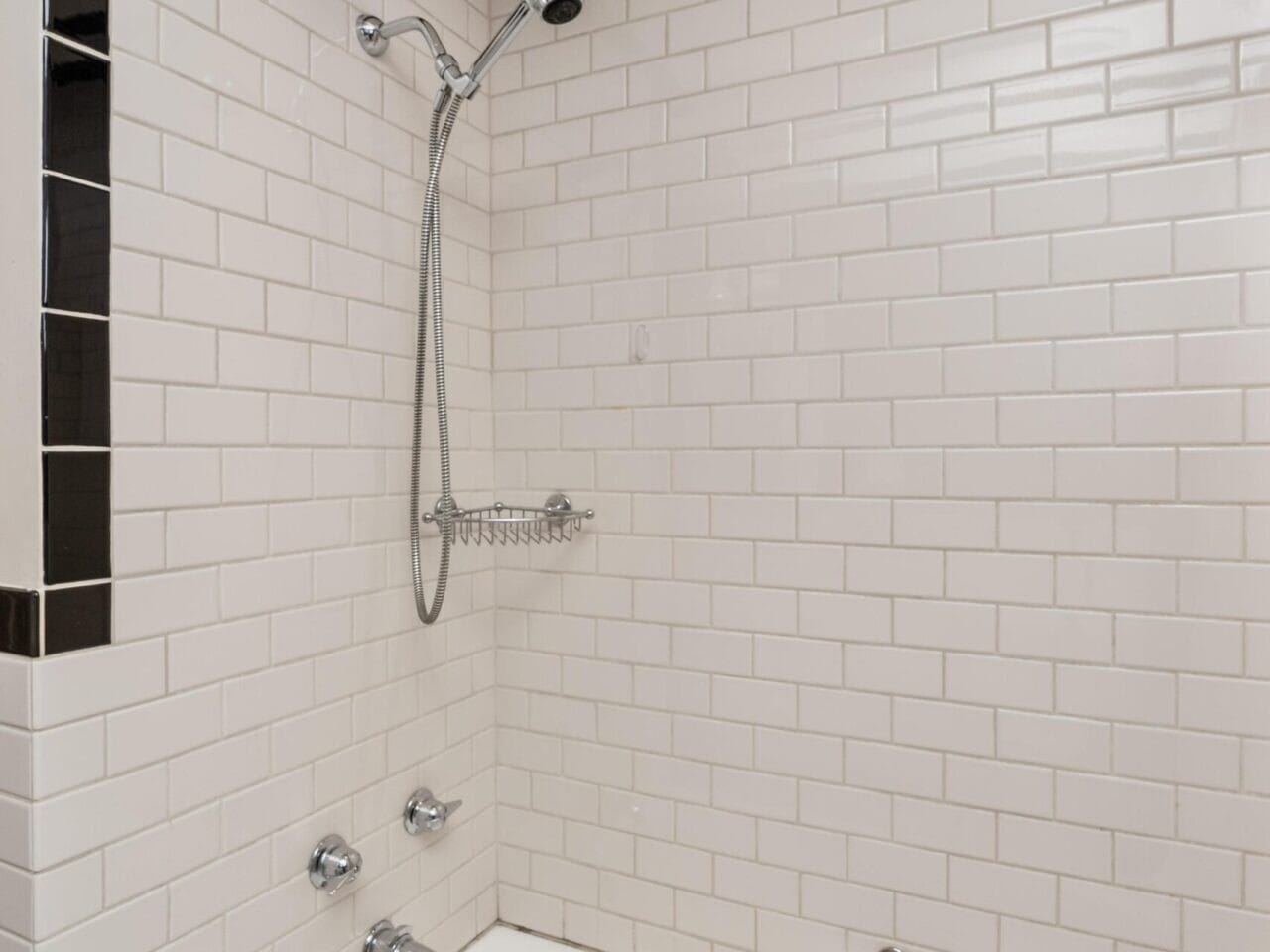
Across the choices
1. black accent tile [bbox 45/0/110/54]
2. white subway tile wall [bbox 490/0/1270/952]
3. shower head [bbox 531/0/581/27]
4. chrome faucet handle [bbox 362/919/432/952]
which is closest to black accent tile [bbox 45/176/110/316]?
black accent tile [bbox 45/0/110/54]

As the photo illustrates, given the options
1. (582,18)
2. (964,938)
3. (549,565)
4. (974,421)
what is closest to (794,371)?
(974,421)

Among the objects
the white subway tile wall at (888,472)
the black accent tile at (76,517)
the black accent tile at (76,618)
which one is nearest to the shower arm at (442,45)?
the white subway tile wall at (888,472)

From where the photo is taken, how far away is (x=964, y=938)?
131 cm

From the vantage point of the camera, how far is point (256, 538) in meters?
1.16

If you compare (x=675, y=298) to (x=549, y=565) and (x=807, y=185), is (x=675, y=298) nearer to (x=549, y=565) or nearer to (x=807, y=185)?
(x=807, y=185)

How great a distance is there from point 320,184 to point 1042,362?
1.24 m

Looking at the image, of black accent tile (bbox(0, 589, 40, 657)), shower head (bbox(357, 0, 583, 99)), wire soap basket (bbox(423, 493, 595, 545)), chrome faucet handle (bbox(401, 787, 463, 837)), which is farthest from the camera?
wire soap basket (bbox(423, 493, 595, 545))

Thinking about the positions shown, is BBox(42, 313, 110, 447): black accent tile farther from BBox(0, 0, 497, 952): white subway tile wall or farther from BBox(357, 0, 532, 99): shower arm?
BBox(357, 0, 532, 99): shower arm

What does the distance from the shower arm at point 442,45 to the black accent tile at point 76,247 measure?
0.62m

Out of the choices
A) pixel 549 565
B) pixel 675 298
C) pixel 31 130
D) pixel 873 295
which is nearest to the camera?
pixel 31 130

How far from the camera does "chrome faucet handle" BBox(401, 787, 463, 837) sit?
4.78 feet

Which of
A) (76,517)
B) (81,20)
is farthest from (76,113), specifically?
(76,517)

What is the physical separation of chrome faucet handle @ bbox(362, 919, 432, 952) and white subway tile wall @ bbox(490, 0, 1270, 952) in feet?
1.16

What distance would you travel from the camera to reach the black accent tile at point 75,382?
2.94ft
